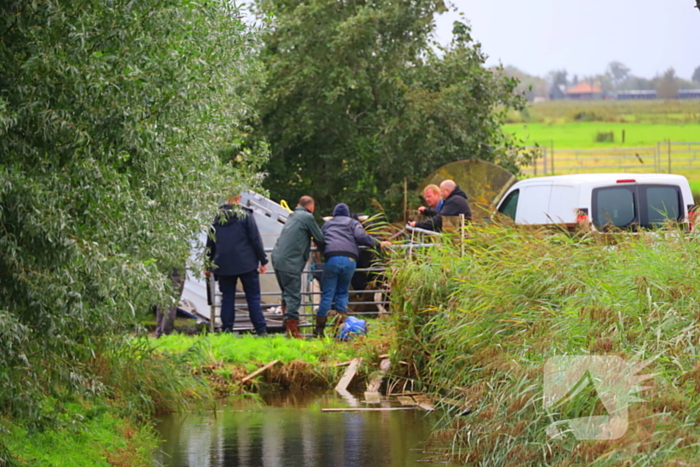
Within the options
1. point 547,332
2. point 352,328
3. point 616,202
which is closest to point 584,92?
point 616,202

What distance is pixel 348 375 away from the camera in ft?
37.9

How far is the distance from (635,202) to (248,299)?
5.26m

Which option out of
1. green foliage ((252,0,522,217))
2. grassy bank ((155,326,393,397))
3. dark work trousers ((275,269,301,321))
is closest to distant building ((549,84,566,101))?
green foliage ((252,0,522,217))

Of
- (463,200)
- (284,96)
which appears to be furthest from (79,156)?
(284,96)

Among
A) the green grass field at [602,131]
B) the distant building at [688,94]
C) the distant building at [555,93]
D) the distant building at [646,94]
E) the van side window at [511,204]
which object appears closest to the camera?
the van side window at [511,204]

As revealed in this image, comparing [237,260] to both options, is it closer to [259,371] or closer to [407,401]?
[259,371]

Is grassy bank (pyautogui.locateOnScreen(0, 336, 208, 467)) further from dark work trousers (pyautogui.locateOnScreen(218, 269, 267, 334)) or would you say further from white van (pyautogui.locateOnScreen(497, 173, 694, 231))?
white van (pyautogui.locateOnScreen(497, 173, 694, 231))

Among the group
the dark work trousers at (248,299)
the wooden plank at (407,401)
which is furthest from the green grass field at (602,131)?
the wooden plank at (407,401)

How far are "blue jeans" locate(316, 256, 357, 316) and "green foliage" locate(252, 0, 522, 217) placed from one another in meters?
6.07

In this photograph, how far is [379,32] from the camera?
802 inches

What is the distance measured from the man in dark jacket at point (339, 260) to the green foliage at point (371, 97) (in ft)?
19.0

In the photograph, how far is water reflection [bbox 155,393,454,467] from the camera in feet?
26.1

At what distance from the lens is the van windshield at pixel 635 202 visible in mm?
13516

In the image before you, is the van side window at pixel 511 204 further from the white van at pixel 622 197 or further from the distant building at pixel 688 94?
the distant building at pixel 688 94
